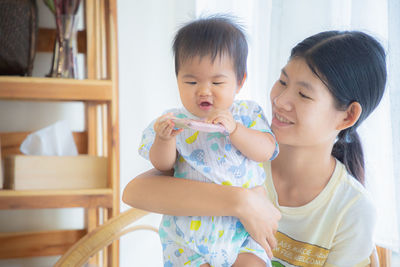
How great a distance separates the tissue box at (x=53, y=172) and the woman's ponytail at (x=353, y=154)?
105cm

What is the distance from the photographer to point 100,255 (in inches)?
84.6

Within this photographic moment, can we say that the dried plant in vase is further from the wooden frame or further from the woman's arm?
the woman's arm

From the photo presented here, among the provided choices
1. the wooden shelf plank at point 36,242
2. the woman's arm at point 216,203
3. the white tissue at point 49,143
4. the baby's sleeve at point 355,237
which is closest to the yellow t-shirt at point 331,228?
the baby's sleeve at point 355,237

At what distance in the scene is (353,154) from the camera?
1.30 metres

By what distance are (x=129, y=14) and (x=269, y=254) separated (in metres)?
1.71

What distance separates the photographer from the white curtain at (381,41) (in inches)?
43.1

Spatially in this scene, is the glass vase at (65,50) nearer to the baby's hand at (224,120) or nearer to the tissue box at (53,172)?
the tissue box at (53,172)

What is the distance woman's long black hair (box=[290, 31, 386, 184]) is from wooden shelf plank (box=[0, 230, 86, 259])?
5.03 ft

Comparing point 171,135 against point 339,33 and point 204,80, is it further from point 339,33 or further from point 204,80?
point 339,33

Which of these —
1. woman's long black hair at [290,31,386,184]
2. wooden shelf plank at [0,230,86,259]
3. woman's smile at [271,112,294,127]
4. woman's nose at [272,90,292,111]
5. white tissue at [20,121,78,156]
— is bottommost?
wooden shelf plank at [0,230,86,259]

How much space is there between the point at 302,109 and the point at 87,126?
133 cm

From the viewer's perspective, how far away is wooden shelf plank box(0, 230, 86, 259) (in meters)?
2.05


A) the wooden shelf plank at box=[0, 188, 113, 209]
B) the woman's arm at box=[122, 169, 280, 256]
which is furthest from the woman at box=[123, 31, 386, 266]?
the wooden shelf plank at box=[0, 188, 113, 209]

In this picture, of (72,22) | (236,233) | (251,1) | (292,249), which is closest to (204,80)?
(236,233)
